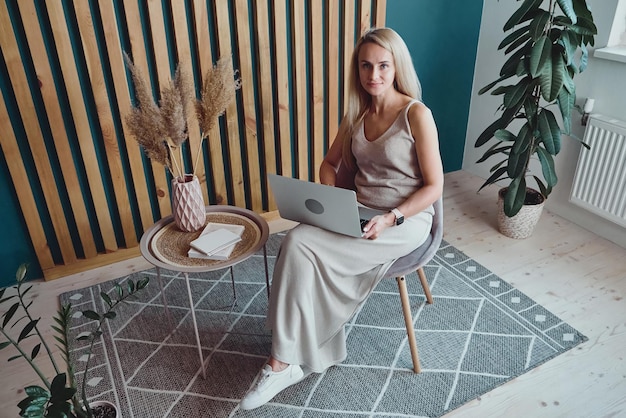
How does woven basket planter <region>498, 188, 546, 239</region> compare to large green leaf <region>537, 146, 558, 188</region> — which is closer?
large green leaf <region>537, 146, 558, 188</region>

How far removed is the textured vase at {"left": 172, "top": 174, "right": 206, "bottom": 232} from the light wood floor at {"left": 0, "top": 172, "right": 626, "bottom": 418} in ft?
2.60

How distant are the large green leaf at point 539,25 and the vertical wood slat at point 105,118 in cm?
192

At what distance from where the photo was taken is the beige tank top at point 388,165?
5.73 ft

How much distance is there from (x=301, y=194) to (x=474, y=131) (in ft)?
7.00

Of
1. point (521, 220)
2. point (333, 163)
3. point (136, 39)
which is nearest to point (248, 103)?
point (136, 39)

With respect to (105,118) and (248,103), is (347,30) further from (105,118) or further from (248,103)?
(105,118)

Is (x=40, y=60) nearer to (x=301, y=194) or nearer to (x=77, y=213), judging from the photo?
(x=77, y=213)

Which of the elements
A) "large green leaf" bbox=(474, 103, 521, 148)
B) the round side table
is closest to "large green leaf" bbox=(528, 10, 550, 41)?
"large green leaf" bbox=(474, 103, 521, 148)

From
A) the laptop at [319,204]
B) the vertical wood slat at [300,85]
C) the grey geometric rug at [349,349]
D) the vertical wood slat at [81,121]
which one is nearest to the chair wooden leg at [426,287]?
the grey geometric rug at [349,349]

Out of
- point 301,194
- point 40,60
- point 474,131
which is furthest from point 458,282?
point 40,60

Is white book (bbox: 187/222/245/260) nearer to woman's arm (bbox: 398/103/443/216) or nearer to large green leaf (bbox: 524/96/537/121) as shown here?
woman's arm (bbox: 398/103/443/216)

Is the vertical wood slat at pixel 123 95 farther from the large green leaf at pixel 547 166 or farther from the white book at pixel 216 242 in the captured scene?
the large green leaf at pixel 547 166

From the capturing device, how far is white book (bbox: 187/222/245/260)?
171 centimetres

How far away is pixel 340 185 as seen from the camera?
2031 millimetres
